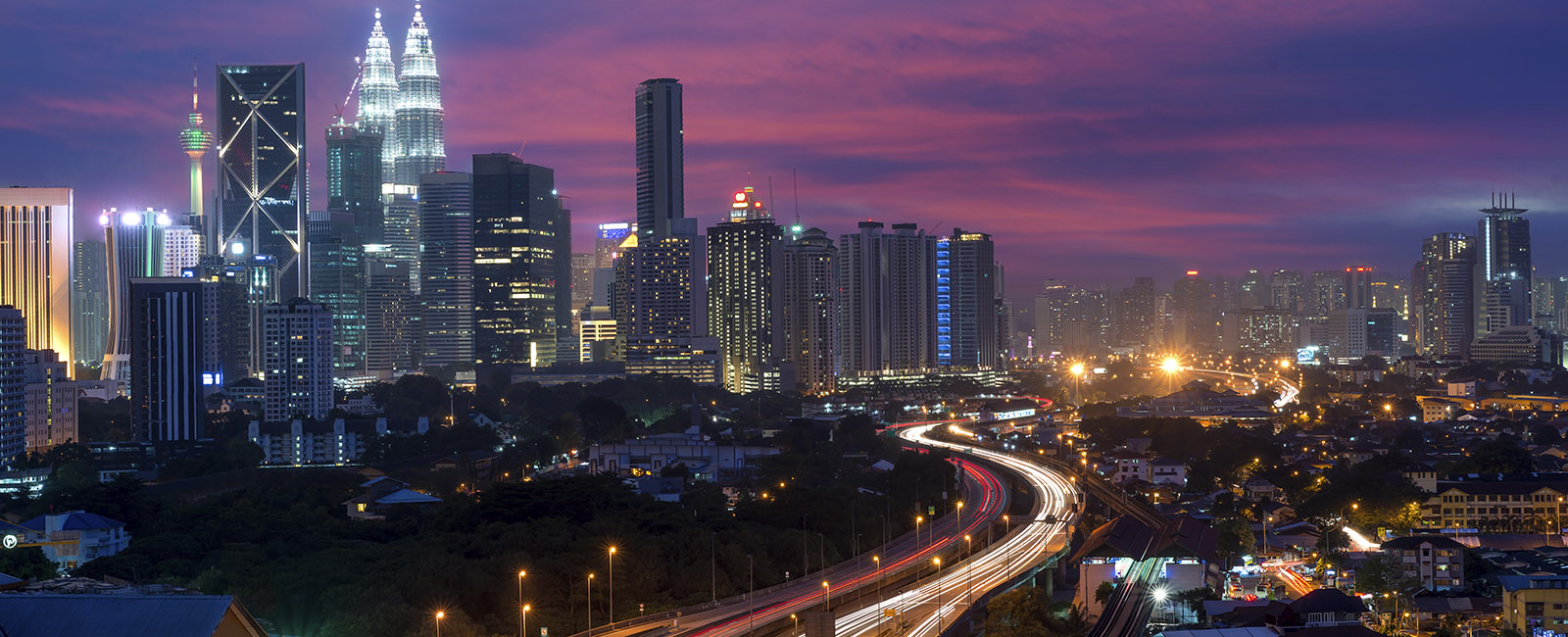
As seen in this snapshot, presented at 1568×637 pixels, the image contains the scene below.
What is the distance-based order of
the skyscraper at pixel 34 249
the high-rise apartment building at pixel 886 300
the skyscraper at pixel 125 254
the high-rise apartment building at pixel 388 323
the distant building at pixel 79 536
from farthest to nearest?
the high-rise apartment building at pixel 388 323 → the high-rise apartment building at pixel 886 300 → the skyscraper at pixel 125 254 → the skyscraper at pixel 34 249 → the distant building at pixel 79 536

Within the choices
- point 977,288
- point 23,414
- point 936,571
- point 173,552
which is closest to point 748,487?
point 936,571

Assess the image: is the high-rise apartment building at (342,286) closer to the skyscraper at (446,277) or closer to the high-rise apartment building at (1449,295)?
the skyscraper at (446,277)

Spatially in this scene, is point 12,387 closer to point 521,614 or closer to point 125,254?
point 521,614

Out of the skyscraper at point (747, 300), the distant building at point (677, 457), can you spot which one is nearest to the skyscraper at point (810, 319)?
the skyscraper at point (747, 300)

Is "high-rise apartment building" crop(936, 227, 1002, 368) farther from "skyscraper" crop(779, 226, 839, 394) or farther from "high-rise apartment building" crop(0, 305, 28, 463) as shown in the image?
"high-rise apartment building" crop(0, 305, 28, 463)

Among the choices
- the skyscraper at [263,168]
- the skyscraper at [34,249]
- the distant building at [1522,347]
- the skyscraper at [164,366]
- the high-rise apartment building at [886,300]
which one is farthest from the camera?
the skyscraper at [263,168]

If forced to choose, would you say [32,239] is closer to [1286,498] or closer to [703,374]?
[703,374]
